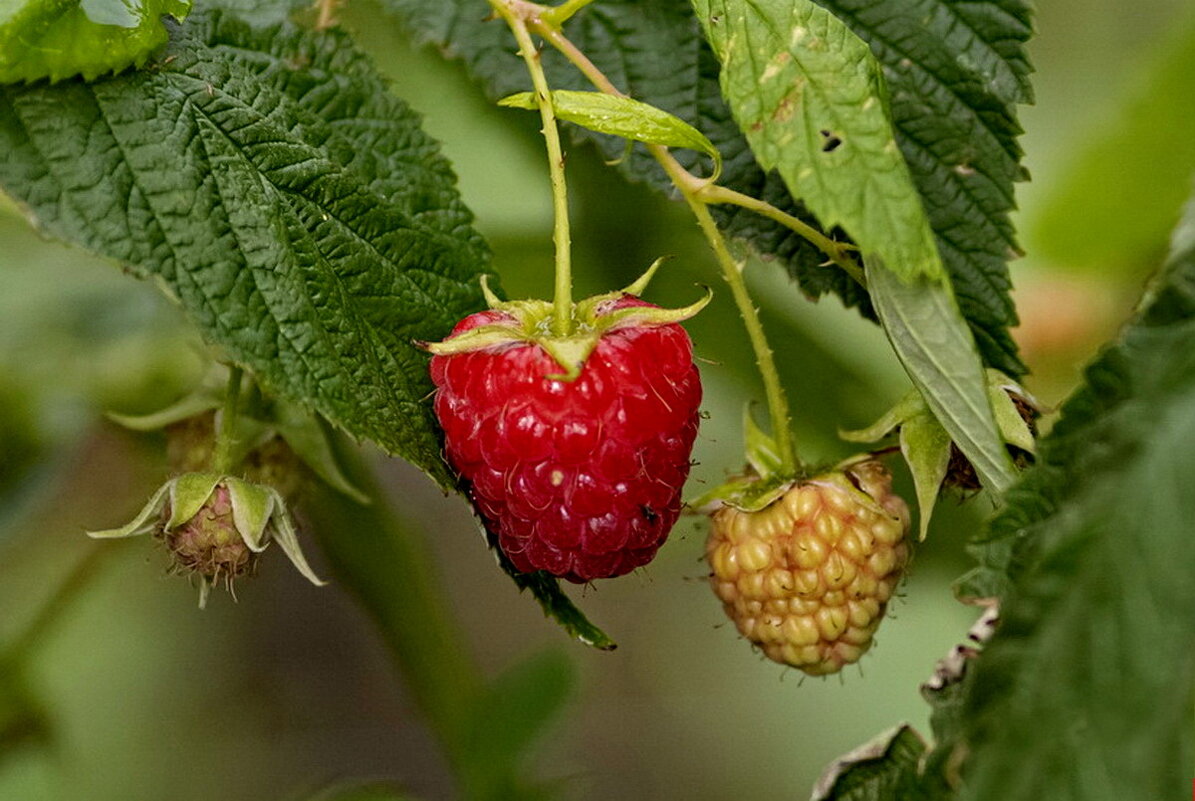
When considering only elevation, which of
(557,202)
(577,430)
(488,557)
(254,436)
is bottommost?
(488,557)

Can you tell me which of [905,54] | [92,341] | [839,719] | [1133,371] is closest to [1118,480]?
[1133,371]

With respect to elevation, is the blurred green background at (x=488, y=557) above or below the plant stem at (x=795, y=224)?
below

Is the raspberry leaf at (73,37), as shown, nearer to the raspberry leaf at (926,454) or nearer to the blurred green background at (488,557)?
the blurred green background at (488,557)

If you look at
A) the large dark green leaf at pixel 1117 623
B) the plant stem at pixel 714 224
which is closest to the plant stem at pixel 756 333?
the plant stem at pixel 714 224

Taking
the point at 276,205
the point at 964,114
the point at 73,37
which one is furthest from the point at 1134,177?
the point at 73,37

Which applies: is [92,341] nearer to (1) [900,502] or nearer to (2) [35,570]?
(2) [35,570]

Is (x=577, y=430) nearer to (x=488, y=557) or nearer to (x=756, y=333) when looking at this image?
(x=756, y=333)

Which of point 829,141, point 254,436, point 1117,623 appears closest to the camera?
point 1117,623

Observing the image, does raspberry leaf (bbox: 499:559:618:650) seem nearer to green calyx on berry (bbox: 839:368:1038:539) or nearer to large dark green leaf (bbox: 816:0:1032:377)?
green calyx on berry (bbox: 839:368:1038:539)
